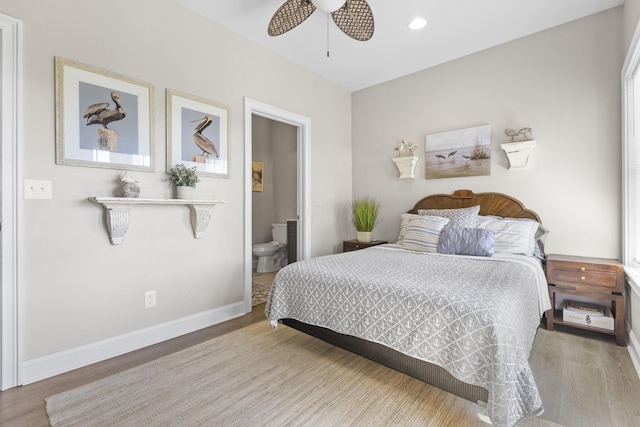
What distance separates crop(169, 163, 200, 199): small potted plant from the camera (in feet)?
8.00

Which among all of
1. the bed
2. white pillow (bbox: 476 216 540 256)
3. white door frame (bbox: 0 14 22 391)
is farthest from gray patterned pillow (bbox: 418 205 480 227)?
white door frame (bbox: 0 14 22 391)

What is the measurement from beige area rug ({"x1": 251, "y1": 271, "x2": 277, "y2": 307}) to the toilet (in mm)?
165

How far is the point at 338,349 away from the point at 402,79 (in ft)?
10.9

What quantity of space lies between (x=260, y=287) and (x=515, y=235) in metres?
2.89

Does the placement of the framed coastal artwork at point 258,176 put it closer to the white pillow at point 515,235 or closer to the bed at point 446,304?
the bed at point 446,304

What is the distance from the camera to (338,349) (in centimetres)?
224

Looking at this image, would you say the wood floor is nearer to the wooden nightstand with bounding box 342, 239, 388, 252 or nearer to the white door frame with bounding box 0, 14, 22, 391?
the white door frame with bounding box 0, 14, 22, 391

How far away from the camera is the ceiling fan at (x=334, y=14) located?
7.21ft

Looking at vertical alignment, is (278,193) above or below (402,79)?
below

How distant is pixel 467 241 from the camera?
2.66m

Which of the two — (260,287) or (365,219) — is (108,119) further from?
(365,219)

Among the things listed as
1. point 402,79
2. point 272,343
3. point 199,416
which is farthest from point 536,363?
point 402,79

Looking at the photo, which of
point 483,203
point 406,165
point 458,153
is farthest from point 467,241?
point 406,165

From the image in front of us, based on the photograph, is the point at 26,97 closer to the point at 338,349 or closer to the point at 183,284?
the point at 183,284
